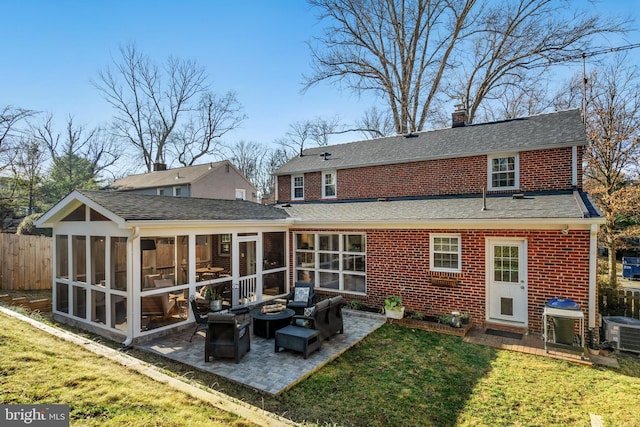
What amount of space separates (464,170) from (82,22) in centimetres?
1333

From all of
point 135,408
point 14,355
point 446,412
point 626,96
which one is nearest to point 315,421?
point 446,412

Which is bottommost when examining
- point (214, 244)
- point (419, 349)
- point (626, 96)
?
point (419, 349)

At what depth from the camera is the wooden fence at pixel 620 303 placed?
8.25 metres

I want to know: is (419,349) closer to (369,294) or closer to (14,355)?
(369,294)

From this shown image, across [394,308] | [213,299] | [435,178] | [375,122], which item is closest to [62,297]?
[213,299]

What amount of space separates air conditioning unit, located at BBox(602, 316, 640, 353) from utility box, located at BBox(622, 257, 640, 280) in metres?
14.0

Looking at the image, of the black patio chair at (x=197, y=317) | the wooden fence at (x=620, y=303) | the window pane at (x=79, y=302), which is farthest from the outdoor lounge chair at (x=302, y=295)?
the wooden fence at (x=620, y=303)

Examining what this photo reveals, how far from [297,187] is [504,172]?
8.27 m

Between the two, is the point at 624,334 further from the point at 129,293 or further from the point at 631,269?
the point at 631,269

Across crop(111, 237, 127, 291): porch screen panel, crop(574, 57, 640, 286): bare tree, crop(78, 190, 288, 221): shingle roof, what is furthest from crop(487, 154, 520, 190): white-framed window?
crop(111, 237, 127, 291): porch screen panel

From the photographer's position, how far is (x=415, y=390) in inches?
208

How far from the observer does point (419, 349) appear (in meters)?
6.95

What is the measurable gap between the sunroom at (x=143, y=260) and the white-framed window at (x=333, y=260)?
1.75 meters

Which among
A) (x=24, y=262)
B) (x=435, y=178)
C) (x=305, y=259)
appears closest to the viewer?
(x=305, y=259)
